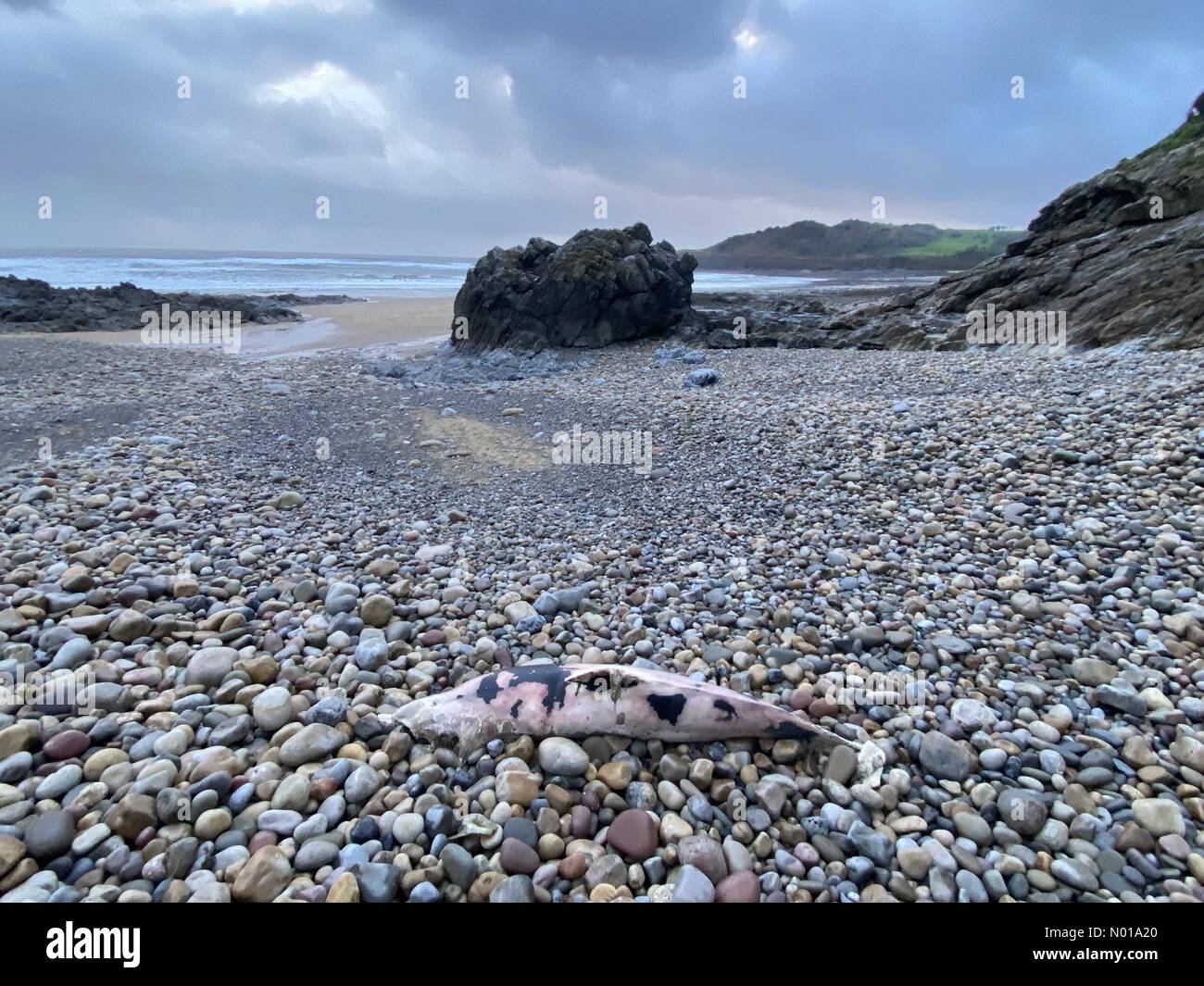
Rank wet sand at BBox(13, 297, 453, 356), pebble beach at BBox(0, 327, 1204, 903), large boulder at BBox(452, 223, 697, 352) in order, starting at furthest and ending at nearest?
wet sand at BBox(13, 297, 453, 356), large boulder at BBox(452, 223, 697, 352), pebble beach at BBox(0, 327, 1204, 903)

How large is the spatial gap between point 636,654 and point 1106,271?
15819 millimetres

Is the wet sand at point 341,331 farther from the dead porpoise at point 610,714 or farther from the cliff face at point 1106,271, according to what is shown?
the dead porpoise at point 610,714

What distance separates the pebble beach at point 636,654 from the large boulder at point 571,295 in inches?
482

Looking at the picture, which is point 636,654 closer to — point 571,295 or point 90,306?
point 571,295

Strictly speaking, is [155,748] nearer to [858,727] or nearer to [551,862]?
[551,862]

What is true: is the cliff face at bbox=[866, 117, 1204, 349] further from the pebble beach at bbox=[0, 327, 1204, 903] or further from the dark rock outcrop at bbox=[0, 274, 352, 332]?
the dark rock outcrop at bbox=[0, 274, 352, 332]

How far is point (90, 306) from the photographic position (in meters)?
23.5

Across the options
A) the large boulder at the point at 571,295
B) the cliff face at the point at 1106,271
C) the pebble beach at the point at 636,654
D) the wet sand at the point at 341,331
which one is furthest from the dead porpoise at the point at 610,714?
the wet sand at the point at 341,331

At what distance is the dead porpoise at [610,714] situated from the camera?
9.76 feet

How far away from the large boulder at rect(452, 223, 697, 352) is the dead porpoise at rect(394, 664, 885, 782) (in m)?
16.8

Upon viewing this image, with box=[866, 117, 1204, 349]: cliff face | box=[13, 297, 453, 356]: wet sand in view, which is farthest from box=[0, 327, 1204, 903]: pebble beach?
box=[13, 297, 453, 356]: wet sand

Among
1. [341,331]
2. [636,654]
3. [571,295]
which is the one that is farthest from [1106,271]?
[341,331]

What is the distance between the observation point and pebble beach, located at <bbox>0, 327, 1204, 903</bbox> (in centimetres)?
238

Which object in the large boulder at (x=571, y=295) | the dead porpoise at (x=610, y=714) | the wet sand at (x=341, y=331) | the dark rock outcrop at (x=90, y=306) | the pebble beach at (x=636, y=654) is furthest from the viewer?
the dark rock outcrop at (x=90, y=306)
